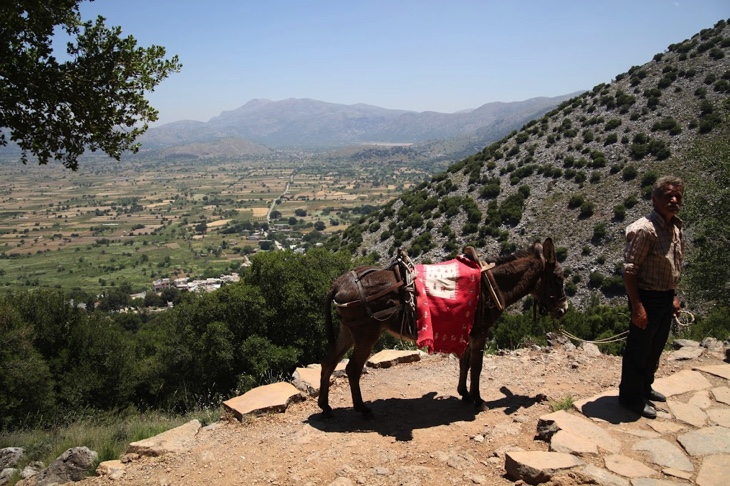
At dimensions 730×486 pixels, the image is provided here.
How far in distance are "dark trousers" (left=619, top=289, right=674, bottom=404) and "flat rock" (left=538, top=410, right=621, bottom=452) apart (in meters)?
0.74

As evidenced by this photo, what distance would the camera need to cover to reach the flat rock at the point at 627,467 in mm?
4434

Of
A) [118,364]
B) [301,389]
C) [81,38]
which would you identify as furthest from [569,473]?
[118,364]

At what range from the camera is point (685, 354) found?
315 inches

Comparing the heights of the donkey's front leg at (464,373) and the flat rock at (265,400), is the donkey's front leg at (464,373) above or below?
above

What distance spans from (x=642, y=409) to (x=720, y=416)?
840mm

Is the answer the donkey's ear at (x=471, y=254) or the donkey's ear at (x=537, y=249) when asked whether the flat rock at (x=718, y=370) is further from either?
the donkey's ear at (x=471, y=254)

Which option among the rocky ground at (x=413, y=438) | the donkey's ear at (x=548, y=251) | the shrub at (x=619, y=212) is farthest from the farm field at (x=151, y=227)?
the donkey's ear at (x=548, y=251)

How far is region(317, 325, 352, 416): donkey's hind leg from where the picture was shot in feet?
21.8

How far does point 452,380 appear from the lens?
818 centimetres

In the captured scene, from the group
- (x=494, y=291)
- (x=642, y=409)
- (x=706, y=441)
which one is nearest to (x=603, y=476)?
(x=706, y=441)

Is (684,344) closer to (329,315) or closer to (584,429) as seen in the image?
(584,429)

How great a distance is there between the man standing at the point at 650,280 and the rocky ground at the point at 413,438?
0.46 m

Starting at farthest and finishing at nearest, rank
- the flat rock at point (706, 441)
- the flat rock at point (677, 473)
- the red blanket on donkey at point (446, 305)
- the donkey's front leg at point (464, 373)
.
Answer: the donkey's front leg at point (464, 373)
the red blanket on donkey at point (446, 305)
the flat rock at point (706, 441)
the flat rock at point (677, 473)

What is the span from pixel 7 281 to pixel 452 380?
290 feet
